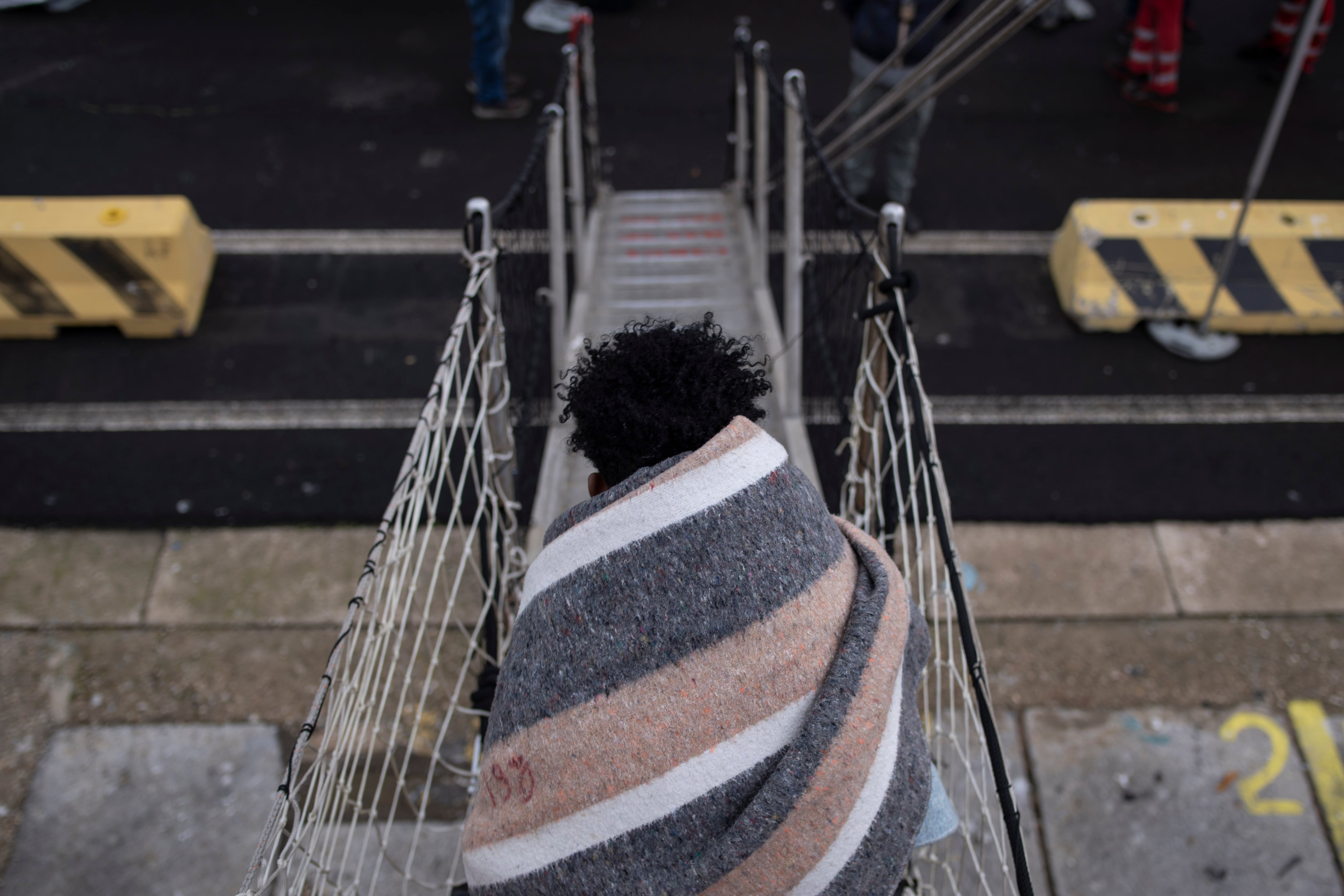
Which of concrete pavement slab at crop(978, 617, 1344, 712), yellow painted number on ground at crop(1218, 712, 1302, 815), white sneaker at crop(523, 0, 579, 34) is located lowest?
yellow painted number on ground at crop(1218, 712, 1302, 815)

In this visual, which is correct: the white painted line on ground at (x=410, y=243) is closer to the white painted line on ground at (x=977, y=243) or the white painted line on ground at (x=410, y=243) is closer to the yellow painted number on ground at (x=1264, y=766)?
the white painted line on ground at (x=977, y=243)

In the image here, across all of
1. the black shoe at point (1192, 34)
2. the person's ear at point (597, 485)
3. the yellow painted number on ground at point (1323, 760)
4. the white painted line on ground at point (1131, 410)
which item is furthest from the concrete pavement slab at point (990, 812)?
the black shoe at point (1192, 34)

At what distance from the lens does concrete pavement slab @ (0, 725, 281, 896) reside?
9.64 feet

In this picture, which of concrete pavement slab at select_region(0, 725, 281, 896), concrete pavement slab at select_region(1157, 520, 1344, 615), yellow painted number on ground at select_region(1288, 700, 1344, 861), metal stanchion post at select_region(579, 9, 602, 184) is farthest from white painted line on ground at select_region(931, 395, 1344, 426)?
concrete pavement slab at select_region(0, 725, 281, 896)

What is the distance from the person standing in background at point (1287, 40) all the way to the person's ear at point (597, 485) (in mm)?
7801

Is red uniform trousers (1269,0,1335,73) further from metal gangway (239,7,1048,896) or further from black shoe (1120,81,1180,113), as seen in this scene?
metal gangway (239,7,1048,896)

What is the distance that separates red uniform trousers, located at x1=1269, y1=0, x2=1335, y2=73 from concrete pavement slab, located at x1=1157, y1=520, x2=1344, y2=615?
4833 mm

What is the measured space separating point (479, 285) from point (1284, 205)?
4.82 metres

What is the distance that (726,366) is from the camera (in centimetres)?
138

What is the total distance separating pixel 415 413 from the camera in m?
4.47

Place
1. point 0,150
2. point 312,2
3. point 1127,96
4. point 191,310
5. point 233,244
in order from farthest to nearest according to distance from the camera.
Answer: point 312,2 < point 1127,96 < point 0,150 < point 233,244 < point 191,310

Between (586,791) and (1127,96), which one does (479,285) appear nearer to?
(586,791)

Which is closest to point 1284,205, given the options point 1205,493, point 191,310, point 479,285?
point 1205,493

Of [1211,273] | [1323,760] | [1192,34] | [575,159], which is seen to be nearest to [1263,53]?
[1192,34]
